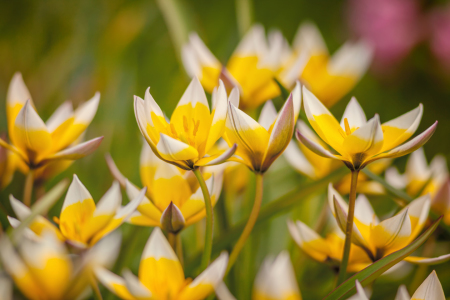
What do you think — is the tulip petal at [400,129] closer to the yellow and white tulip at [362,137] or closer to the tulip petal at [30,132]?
the yellow and white tulip at [362,137]

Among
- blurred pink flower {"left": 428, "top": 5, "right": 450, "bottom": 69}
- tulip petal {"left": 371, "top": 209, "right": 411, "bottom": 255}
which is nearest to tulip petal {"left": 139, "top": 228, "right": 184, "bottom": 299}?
tulip petal {"left": 371, "top": 209, "right": 411, "bottom": 255}

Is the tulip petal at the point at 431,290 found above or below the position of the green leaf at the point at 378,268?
below

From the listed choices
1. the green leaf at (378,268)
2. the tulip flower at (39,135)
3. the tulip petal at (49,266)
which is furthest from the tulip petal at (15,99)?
the green leaf at (378,268)

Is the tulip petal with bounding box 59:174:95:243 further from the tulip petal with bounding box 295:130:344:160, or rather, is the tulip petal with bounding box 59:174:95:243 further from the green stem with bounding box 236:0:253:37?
the green stem with bounding box 236:0:253:37

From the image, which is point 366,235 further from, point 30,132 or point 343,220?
point 30,132

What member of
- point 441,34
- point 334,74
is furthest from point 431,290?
point 441,34

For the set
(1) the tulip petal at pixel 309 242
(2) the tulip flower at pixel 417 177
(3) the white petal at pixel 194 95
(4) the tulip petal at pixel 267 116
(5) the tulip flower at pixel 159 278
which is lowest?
(2) the tulip flower at pixel 417 177
